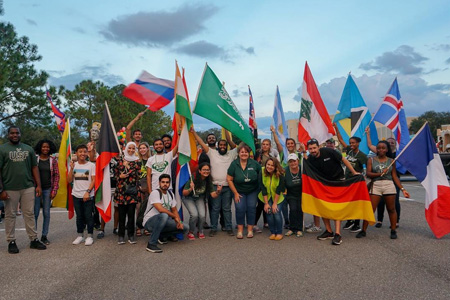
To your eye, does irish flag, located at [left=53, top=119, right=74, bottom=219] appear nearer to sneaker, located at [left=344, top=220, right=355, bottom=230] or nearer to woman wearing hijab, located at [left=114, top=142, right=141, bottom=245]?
woman wearing hijab, located at [left=114, top=142, right=141, bottom=245]

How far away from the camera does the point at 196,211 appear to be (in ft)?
22.4

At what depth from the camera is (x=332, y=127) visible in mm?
7590

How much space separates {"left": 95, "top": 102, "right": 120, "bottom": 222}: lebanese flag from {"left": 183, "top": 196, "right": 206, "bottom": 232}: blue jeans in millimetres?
1415

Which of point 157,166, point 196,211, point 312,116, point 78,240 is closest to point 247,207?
point 196,211

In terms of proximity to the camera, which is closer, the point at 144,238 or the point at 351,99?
the point at 144,238

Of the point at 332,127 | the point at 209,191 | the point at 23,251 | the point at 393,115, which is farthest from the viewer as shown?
the point at 393,115

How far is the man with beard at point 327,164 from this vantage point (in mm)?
6582

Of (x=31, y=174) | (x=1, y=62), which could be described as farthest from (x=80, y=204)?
(x=1, y=62)

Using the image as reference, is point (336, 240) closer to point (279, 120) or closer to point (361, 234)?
point (361, 234)

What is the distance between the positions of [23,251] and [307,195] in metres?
4.89

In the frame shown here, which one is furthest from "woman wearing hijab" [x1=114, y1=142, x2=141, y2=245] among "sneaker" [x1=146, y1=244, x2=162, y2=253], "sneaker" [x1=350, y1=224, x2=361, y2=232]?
"sneaker" [x1=350, y1=224, x2=361, y2=232]

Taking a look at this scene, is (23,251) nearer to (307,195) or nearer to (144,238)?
(144,238)

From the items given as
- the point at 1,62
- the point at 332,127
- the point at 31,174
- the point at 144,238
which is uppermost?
the point at 1,62

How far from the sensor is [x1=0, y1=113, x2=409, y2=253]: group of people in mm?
6082
